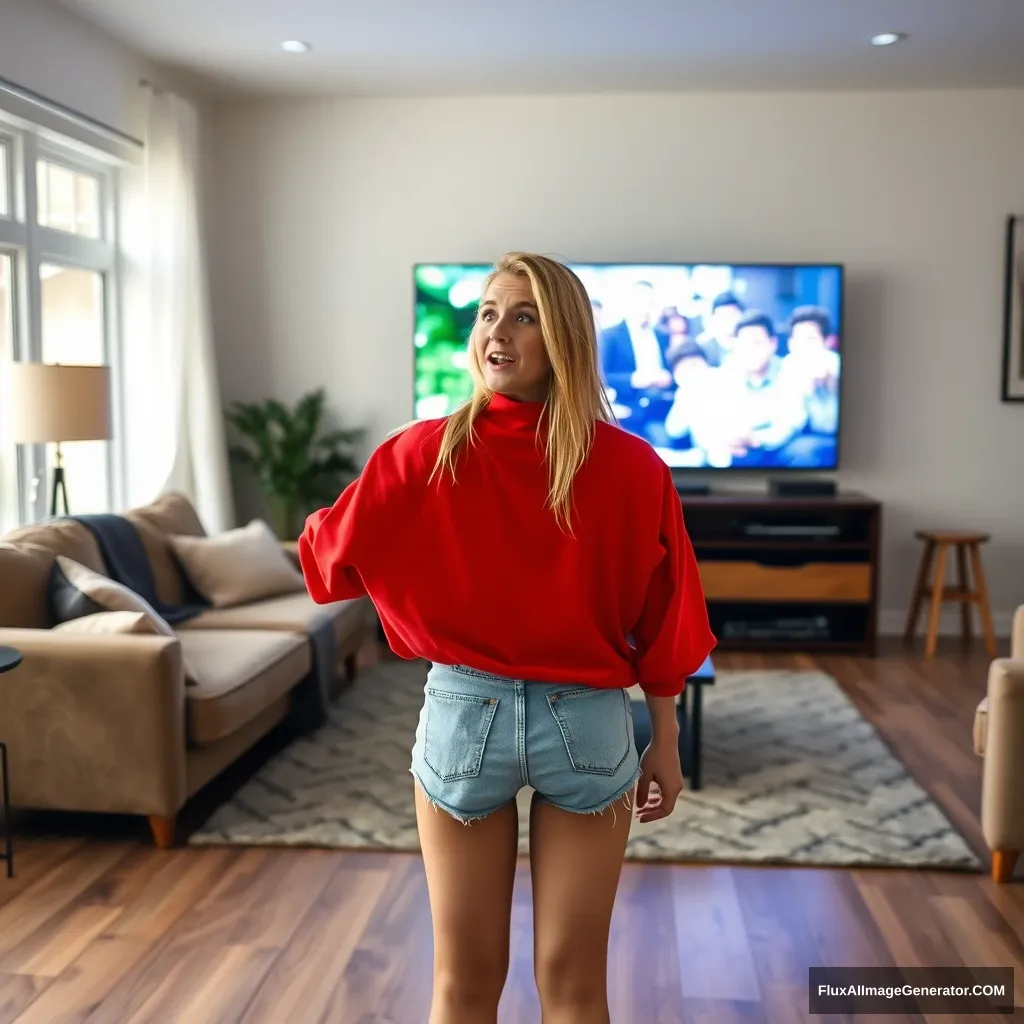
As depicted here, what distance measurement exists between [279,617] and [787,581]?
A: 8.38 ft

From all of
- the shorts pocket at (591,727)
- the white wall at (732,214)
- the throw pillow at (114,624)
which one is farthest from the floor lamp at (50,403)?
the shorts pocket at (591,727)

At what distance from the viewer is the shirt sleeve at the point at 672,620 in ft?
4.53

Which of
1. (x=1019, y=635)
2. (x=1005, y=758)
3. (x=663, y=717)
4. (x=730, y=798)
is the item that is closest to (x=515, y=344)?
(x=663, y=717)

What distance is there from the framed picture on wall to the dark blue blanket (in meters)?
4.10

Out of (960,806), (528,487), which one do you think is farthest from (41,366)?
(960,806)

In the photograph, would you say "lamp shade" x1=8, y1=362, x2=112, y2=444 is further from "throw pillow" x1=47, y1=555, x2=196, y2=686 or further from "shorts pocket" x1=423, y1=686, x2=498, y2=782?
"shorts pocket" x1=423, y1=686, x2=498, y2=782

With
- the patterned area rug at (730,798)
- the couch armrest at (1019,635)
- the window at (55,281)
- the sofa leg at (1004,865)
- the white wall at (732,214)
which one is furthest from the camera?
the white wall at (732,214)

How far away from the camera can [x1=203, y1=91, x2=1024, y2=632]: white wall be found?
5730mm

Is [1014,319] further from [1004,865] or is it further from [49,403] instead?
[49,403]

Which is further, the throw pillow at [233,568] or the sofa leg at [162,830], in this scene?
the throw pillow at [233,568]

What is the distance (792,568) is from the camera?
5504mm

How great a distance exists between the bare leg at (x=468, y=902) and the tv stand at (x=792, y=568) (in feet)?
13.4

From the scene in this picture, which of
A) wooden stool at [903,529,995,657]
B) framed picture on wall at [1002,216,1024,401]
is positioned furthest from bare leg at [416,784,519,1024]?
framed picture on wall at [1002,216,1024,401]

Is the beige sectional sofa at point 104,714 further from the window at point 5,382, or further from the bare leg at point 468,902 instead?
the bare leg at point 468,902
